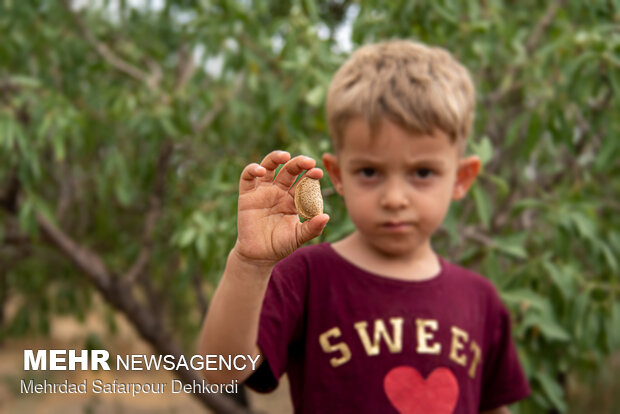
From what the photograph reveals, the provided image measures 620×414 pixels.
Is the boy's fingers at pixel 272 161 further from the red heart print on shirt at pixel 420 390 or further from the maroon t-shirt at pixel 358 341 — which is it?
the red heart print on shirt at pixel 420 390

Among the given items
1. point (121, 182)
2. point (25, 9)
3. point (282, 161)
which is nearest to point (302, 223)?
point (282, 161)

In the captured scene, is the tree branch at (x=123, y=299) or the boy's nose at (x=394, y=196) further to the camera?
the tree branch at (x=123, y=299)

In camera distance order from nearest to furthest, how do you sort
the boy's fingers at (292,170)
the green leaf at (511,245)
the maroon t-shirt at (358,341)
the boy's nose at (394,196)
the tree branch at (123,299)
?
the boy's fingers at (292,170), the boy's nose at (394,196), the maroon t-shirt at (358,341), the green leaf at (511,245), the tree branch at (123,299)

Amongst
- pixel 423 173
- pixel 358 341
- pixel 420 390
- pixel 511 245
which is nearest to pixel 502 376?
pixel 420 390

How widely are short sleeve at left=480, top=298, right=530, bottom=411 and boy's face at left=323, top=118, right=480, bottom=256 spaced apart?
1.47 ft

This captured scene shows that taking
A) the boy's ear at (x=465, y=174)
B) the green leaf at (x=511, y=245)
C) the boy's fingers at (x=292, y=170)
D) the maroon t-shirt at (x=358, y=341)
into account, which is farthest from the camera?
the green leaf at (x=511, y=245)

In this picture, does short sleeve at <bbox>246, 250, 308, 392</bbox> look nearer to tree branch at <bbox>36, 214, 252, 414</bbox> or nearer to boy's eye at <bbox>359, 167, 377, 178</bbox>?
boy's eye at <bbox>359, 167, 377, 178</bbox>

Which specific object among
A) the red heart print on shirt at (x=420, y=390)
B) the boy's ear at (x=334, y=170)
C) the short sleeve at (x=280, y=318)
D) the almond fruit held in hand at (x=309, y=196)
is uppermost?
the almond fruit held in hand at (x=309, y=196)

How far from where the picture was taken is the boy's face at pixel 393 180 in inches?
43.2

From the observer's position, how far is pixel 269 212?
853 millimetres

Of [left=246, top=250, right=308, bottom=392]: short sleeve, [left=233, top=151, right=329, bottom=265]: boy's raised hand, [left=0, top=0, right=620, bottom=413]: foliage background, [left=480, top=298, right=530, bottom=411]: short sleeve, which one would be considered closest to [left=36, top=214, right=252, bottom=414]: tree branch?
[left=0, top=0, right=620, bottom=413]: foliage background

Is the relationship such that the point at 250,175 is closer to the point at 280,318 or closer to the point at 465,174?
the point at 280,318

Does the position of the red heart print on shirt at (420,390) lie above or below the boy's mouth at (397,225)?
below

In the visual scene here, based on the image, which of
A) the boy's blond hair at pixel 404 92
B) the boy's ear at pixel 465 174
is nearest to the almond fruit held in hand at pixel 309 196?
the boy's blond hair at pixel 404 92
